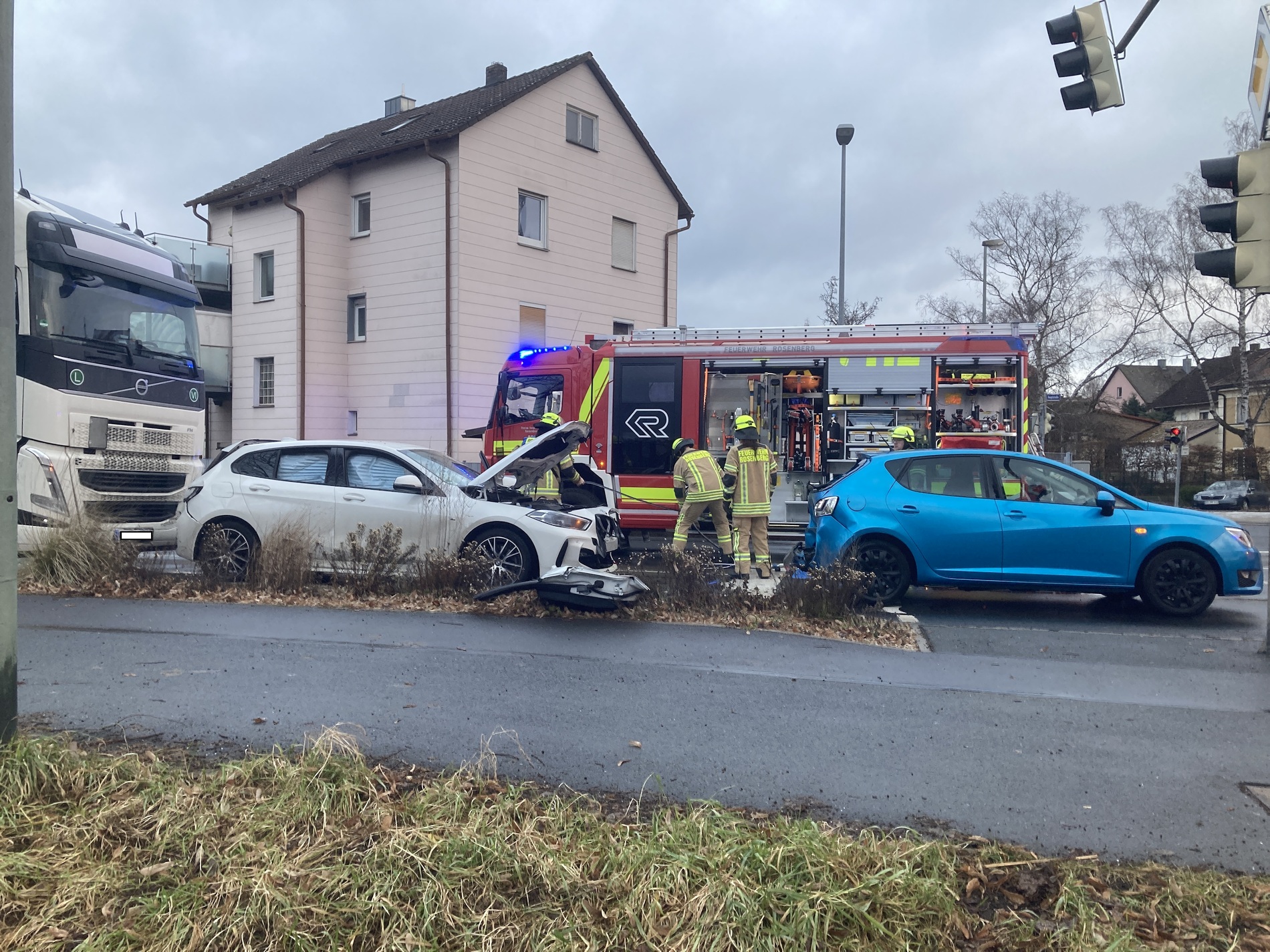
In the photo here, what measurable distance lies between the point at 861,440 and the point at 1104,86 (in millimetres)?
5423

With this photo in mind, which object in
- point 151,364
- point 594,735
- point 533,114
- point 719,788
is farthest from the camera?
point 533,114

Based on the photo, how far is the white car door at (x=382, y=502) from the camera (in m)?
9.19

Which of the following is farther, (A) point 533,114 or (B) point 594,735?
(A) point 533,114

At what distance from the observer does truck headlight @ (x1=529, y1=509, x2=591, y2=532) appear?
904 cm

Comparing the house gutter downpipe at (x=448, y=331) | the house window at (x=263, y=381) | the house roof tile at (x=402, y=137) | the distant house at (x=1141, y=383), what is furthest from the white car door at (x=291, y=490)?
the distant house at (x=1141, y=383)

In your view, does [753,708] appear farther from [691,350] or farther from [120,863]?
[691,350]

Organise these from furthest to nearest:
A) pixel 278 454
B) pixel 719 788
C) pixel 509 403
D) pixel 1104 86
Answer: pixel 509 403, pixel 278 454, pixel 1104 86, pixel 719 788

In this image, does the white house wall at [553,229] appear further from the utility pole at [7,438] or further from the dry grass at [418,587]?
the utility pole at [7,438]

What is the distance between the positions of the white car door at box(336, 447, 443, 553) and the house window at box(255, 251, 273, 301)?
17.0m

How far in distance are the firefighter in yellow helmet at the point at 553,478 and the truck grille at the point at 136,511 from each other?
14.6 feet

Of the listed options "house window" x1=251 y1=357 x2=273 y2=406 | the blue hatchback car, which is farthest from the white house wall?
the blue hatchback car

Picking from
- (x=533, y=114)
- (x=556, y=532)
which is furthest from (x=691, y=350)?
(x=533, y=114)

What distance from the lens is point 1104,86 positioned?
8461 millimetres

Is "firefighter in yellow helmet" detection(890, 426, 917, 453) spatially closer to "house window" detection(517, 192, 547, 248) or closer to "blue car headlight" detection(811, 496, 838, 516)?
"blue car headlight" detection(811, 496, 838, 516)
